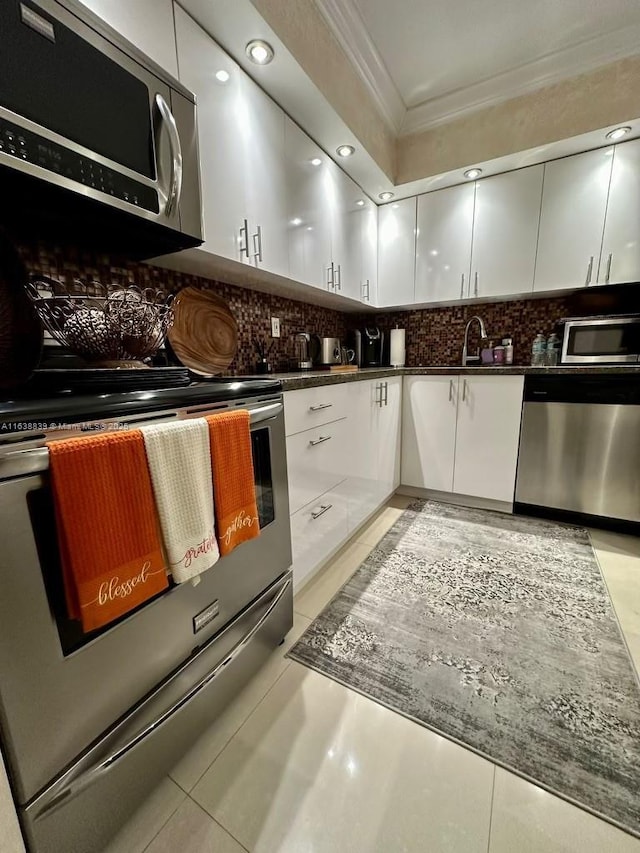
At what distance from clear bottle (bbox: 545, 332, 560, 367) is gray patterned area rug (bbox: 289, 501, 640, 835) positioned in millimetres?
1184

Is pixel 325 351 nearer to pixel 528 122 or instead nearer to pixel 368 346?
pixel 368 346

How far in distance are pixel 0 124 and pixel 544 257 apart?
261 cm

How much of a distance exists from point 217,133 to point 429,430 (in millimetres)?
2011

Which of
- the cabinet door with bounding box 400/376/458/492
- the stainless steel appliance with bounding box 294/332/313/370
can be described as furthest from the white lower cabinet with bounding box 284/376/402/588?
the stainless steel appliance with bounding box 294/332/313/370

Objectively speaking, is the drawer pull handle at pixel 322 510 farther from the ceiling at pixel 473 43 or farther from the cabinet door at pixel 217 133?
the ceiling at pixel 473 43

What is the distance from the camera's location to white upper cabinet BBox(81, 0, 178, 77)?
902 millimetres

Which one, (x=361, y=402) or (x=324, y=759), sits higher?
(x=361, y=402)

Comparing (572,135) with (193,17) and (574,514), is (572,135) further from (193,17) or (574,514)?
(574,514)

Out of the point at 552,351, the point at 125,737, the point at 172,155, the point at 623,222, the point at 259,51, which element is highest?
the point at 259,51

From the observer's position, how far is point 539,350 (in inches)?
92.9

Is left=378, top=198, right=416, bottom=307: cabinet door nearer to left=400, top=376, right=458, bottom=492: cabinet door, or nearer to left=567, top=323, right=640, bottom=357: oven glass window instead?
left=400, top=376, right=458, bottom=492: cabinet door

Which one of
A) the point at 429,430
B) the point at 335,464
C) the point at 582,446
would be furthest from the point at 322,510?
the point at 582,446

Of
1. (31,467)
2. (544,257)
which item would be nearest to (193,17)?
(31,467)

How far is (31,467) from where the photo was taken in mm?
547
